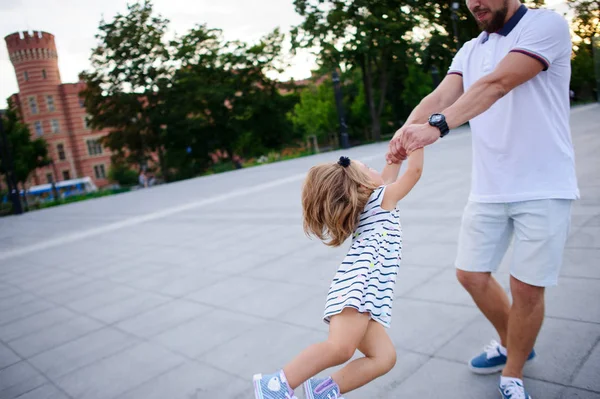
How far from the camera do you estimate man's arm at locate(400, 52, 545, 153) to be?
1.78 metres

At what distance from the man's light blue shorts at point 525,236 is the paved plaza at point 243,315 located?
25.1 inches

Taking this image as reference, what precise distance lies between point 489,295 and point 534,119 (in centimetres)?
88

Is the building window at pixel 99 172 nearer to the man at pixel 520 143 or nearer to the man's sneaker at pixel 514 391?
the man at pixel 520 143

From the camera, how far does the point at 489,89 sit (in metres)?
1.80

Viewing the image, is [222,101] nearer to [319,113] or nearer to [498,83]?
[319,113]

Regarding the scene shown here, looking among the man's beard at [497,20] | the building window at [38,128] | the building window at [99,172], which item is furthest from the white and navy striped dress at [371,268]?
the building window at [38,128]

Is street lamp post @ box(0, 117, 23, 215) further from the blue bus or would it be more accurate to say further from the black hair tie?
the blue bus

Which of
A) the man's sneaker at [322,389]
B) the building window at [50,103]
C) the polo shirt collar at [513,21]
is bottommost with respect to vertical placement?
the man's sneaker at [322,389]

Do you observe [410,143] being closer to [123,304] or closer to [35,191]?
[123,304]

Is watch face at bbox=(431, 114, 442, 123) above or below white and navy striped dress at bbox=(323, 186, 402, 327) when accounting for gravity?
above

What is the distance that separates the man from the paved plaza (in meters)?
0.59

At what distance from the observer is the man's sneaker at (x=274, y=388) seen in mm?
→ 1819

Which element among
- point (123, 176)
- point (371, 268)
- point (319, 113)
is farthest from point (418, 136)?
point (123, 176)

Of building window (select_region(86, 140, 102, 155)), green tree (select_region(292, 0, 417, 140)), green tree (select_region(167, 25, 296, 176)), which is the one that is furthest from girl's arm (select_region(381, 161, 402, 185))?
building window (select_region(86, 140, 102, 155))
